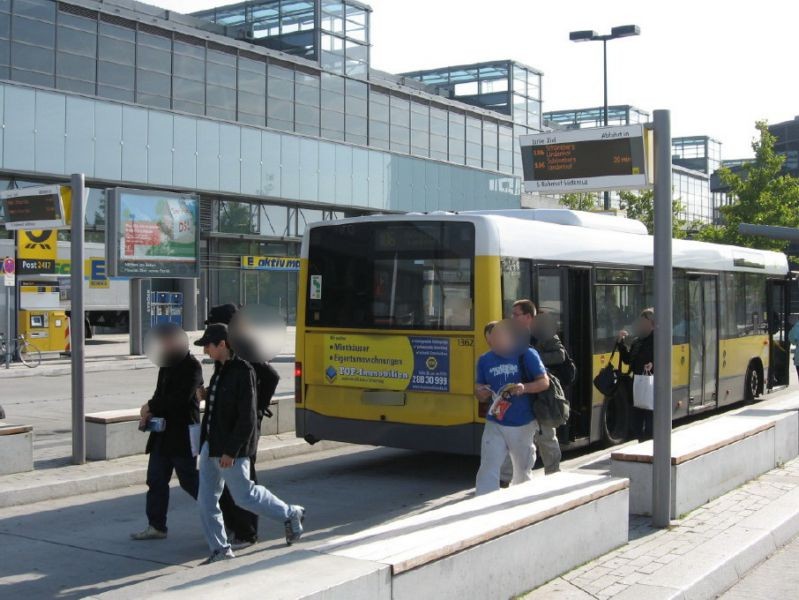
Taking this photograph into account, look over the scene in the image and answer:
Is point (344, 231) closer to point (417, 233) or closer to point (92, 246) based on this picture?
point (417, 233)

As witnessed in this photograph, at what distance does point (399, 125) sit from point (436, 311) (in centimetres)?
4131

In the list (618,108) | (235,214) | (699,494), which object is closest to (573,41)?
(235,214)

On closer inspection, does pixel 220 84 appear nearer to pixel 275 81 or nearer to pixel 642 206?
pixel 275 81

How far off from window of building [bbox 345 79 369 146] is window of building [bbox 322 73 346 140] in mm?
378

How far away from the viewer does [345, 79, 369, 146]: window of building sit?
47.6 meters

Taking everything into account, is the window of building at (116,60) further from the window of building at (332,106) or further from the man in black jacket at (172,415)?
the man in black jacket at (172,415)

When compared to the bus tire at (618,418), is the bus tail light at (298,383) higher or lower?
higher

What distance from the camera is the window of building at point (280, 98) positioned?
44.1 meters

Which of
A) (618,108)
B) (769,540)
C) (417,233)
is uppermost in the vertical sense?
(618,108)

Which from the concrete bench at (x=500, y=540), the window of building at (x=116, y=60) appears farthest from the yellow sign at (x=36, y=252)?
the concrete bench at (x=500, y=540)

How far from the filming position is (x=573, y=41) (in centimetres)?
2977

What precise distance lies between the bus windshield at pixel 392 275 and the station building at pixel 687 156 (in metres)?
56.5

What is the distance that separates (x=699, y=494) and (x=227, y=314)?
3.97 m

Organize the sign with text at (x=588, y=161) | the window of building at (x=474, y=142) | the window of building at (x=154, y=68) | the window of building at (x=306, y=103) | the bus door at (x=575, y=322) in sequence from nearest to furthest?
the sign with text at (x=588, y=161)
the bus door at (x=575, y=322)
the window of building at (x=154, y=68)
the window of building at (x=306, y=103)
the window of building at (x=474, y=142)
